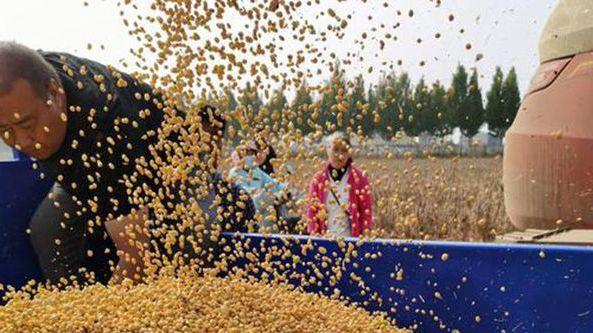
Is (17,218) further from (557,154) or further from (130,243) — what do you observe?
(557,154)

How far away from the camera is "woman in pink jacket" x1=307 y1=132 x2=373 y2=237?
111 inches

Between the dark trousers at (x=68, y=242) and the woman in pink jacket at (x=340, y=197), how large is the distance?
34.9 inches

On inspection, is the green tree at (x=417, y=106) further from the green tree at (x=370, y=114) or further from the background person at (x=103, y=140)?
the background person at (x=103, y=140)

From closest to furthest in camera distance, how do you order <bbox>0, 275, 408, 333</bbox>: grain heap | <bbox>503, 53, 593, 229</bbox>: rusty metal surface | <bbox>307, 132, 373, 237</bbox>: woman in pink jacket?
<bbox>503, 53, 593, 229</bbox>: rusty metal surface < <bbox>0, 275, 408, 333</bbox>: grain heap < <bbox>307, 132, 373, 237</bbox>: woman in pink jacket

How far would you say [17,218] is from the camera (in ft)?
9.71

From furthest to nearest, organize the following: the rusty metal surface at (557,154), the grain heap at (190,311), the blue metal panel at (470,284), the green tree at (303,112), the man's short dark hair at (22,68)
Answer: the green tree at (303,112) < the man's short dark hair at (22,68) < the grain heap at (190,311) < the blue metal panel at (470,284) < the rusty metal surface at (557,154)

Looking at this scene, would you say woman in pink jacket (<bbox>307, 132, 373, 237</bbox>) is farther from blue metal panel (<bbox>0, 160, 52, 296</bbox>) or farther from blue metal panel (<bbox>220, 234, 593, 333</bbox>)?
→ blue metal panel (<bbox>0, 160, 52, 296</bbox>)

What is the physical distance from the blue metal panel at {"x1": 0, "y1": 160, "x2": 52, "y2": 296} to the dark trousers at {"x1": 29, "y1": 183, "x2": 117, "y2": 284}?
0.08m

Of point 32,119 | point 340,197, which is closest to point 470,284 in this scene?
point 340,197

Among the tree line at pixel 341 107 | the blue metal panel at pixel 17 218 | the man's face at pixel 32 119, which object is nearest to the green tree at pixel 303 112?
the tree line at pixel 341 107

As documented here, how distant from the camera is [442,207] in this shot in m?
7.50

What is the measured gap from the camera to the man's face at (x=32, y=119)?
2355 mm

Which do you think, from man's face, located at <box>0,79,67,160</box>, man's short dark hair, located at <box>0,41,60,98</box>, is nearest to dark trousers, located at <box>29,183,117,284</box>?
man's face, located at <box>0,79,67,160</box>

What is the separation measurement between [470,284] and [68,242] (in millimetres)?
1729
